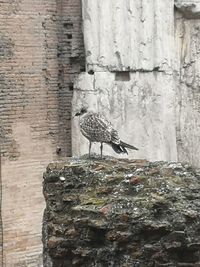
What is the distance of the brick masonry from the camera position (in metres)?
7.50

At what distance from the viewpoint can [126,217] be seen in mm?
3428

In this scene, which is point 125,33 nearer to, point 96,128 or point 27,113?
point 27,113

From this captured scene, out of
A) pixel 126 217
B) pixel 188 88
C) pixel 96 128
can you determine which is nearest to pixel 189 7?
pixel 188 88

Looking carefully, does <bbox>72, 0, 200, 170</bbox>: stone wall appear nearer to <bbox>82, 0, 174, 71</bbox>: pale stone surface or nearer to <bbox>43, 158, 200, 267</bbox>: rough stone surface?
<bbox>82, 0, 174, 71</bbox>: pale stone surface

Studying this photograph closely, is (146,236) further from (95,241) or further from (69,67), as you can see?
(69,67)

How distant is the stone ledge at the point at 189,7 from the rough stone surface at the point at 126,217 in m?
4.21

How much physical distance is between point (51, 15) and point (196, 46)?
5.49 feet

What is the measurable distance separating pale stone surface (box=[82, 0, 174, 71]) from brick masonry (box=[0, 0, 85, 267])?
1.28 ft

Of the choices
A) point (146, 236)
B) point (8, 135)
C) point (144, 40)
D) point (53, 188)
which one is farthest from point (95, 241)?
point (144, 40)

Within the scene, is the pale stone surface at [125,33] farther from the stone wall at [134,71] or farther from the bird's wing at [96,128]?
the bird's wing at [96,128]

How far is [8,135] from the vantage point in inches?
297

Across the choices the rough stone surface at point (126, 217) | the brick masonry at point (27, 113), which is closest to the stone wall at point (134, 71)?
the brick masonry at point (27, 113)

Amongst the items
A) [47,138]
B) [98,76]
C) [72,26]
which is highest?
[72,26]

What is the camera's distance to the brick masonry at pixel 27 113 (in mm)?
7504
